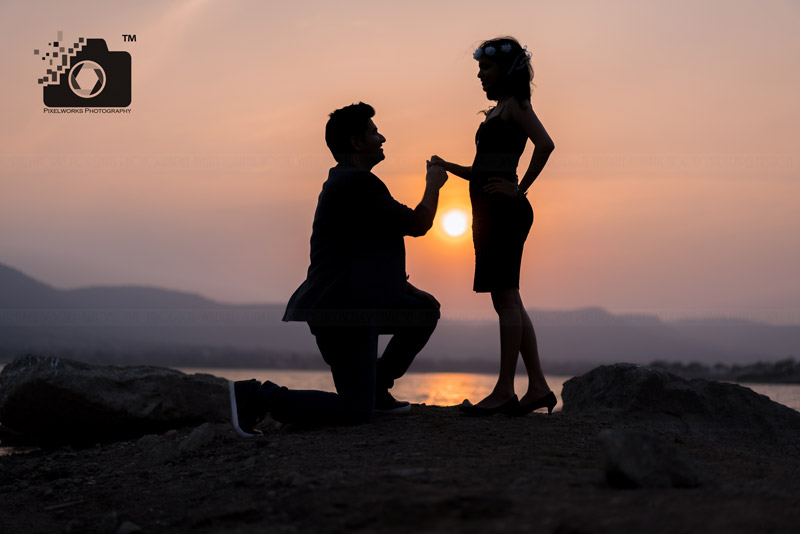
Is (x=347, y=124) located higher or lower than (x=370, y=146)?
higher

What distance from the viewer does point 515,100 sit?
5.10m

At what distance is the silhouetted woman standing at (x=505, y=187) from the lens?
16.5 ft

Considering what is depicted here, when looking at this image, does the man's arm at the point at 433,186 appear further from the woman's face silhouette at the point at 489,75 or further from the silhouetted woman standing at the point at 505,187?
the woman's face silhouette at the point at 489,75

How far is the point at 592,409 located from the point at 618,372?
21.0 inches

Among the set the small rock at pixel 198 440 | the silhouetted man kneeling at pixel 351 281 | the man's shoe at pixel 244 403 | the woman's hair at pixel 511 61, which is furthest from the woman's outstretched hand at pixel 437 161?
the small rock at pixel 198 440

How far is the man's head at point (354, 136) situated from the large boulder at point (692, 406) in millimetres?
3361

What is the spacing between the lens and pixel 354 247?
502cm

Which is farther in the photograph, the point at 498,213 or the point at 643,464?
the point at 498,213

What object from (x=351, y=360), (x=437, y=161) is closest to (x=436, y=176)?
(x=437, y=161)

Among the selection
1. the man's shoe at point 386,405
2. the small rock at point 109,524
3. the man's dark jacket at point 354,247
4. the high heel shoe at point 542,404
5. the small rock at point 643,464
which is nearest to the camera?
the small rock at point 643,464

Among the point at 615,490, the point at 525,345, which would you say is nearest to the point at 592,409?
the point at 525,345

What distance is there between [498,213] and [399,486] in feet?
7.60

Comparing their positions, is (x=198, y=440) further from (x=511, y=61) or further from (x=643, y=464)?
(x=511, y=61)

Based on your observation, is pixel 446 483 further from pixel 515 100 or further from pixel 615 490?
pixel 515 100
